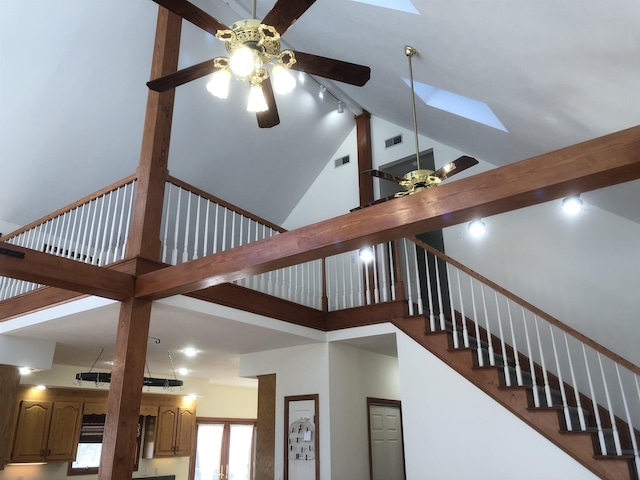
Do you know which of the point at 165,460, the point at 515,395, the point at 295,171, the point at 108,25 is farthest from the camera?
the point at 165,460

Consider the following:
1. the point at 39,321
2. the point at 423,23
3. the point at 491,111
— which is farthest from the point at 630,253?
the point at 39,321

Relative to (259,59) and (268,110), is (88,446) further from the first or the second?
(259,59)

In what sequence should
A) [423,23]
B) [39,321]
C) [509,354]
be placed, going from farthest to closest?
1. [509,354]
2. [39,321]
3. [423,23]

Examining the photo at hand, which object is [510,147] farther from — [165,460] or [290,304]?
[165,460]

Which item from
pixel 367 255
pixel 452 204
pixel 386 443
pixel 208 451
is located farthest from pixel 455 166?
pixel 208 451

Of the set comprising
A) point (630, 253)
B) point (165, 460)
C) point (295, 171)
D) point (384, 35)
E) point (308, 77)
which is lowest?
point (165, 460)

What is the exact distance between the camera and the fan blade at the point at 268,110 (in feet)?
10.6

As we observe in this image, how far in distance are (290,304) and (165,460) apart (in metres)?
5.58

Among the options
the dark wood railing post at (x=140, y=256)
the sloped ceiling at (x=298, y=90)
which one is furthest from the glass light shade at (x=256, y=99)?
the dark wood railing post at (x=140, y=256)

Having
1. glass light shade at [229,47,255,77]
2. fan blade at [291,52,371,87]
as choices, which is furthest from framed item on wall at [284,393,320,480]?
glass light shade at [229,47,255,77]

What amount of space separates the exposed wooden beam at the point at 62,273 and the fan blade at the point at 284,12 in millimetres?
2398

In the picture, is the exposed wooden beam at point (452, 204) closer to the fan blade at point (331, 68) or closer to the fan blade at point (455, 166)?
the fan blade at point (331, 68)

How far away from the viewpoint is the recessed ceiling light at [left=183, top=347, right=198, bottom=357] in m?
6.70

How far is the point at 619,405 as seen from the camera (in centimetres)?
534
